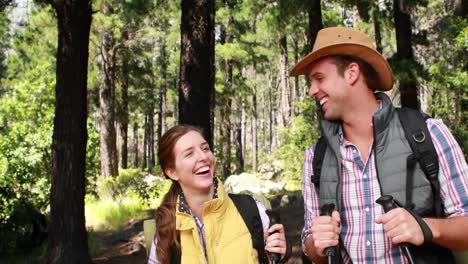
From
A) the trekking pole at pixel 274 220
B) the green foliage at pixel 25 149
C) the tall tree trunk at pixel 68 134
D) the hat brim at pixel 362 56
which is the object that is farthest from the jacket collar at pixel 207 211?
the green foliage at pixel 25 149

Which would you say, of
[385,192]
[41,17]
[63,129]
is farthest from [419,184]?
[41,17]

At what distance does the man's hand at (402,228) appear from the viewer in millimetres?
1771

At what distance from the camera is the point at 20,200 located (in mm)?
9359

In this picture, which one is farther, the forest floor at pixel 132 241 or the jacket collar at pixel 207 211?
the forest floor at pixel 132 241

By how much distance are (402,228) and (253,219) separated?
75cm

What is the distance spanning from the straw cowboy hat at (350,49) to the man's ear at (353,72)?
54mm

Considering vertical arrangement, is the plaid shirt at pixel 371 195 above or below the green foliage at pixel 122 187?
above

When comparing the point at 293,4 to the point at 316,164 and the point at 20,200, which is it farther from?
the point at 316,164

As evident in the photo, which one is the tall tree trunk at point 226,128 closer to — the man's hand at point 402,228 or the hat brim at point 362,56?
the hat brim at point 362,56

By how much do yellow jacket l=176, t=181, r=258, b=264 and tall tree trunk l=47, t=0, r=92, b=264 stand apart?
4714 millimetres

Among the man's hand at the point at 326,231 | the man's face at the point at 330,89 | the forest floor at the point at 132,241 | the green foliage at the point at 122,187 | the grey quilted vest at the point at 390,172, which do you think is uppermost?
the man's face at the point at 330,89

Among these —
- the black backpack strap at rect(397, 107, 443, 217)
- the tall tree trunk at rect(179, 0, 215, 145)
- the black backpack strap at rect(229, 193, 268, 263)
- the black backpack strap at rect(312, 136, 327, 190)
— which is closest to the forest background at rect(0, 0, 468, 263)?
the tall tree trunk at rect(179, 0, 215, 145)

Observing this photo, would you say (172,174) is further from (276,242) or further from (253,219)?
(276,242)

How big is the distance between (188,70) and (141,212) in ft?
22.6
